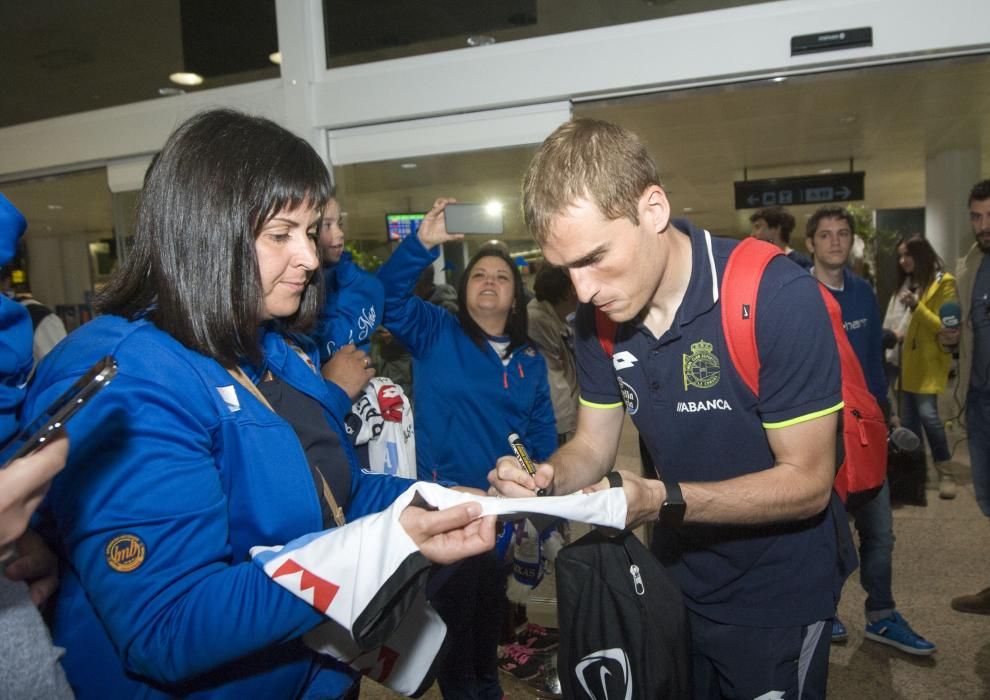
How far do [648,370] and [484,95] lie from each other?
2271mm

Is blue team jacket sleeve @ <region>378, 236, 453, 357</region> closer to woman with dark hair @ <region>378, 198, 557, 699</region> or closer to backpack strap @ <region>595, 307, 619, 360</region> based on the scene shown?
woman with dark hair @ <region>378, 198, 557, 699</region>

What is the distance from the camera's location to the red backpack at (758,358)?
59.6 inches

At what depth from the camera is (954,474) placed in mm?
5727

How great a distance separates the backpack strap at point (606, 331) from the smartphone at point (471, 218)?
1.29m

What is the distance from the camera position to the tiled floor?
117 inches

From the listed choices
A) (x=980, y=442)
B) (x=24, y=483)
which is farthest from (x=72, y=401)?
(x=980, y=442)

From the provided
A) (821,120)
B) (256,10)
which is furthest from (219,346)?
(821,120)

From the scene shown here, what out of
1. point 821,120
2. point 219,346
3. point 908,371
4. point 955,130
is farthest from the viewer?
point 955,130

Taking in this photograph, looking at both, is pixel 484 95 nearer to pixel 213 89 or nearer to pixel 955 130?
pixel 213 89

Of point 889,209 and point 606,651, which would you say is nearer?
point 606,651

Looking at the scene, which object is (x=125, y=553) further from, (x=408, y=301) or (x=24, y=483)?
(x=408, y=301)

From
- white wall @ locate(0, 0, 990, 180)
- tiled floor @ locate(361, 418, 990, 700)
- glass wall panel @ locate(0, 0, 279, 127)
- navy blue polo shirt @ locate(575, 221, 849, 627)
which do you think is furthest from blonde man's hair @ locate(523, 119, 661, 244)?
glass wall panel @ locate(0, 0, 279, 127)

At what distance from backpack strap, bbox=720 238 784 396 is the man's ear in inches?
7.6

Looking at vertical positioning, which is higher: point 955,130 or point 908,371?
point 955,130
